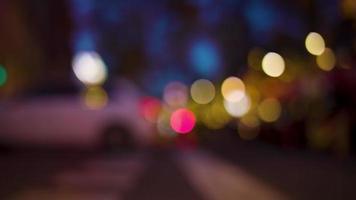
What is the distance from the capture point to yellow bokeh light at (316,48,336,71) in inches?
901

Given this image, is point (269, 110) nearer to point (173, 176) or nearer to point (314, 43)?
point (314, 43)

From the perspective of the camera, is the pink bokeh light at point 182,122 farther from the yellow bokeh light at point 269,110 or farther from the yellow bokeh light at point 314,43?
the yellow bokeh light at point 314,43

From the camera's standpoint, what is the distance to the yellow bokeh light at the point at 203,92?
75.3m

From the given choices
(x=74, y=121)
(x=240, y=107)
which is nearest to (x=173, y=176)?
(x=74, y=121)

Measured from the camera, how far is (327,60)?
24031 mm

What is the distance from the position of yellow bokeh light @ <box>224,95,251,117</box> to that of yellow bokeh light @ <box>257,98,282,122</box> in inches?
223

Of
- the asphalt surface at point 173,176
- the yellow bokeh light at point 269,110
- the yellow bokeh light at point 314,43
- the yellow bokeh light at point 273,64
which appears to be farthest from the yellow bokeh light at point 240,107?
the asphalt surface at point 173,176

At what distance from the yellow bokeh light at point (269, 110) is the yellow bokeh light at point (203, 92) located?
136 feet

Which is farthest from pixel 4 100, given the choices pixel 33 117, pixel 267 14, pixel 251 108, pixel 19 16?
pixel 251 108

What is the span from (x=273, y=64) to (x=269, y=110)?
1523 cm

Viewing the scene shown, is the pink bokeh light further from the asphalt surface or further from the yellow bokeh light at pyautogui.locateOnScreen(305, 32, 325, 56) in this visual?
the yellow bokeh light at pyautogui.locateOnScreen(305, 32, 325, 56)

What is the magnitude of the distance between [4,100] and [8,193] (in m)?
9.41

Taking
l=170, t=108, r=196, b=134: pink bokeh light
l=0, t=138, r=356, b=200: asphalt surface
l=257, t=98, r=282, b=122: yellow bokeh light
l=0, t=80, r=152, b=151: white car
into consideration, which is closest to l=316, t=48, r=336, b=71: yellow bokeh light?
l=257, t=98, r=282, b=122: yellow bokeh light

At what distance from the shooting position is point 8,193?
36.0ft
